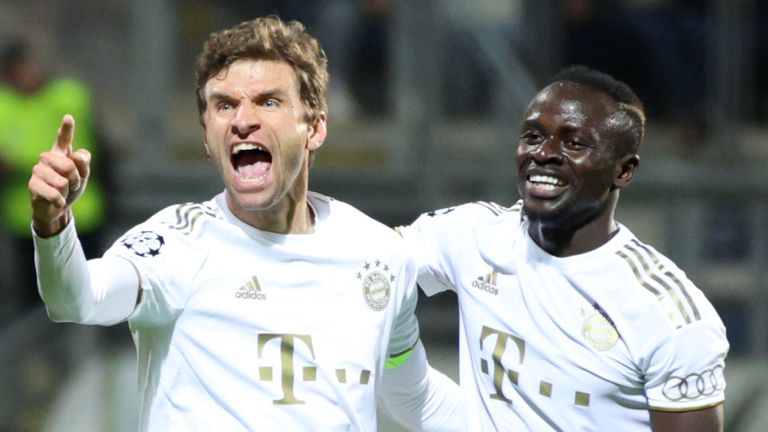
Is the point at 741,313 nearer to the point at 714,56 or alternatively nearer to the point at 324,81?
the point at 714,56

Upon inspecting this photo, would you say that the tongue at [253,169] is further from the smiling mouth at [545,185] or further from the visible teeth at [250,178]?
the smiling mouth at [545,185]

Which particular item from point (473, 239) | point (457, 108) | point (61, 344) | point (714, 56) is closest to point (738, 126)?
point (714, 56)

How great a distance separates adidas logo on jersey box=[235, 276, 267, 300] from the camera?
3.68 m

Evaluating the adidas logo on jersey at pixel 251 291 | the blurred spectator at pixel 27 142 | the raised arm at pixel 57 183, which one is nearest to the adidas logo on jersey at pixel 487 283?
the adidas logo on jersey at pixel 251 291

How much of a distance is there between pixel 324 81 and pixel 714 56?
21.8 feet

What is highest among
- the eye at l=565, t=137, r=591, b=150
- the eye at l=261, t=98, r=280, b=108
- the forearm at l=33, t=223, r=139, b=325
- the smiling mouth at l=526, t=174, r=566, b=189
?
the eye at l=261, t=98, r=280, b=108

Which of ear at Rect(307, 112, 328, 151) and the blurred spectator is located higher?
the blurred spectator

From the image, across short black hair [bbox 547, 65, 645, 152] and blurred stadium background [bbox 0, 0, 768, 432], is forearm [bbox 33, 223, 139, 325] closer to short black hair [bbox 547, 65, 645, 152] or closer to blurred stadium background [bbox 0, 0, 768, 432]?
short black hair [bbox 547, 65, 645, 152]

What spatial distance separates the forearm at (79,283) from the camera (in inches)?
127

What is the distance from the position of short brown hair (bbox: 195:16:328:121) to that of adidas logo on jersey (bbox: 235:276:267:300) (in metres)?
0.46

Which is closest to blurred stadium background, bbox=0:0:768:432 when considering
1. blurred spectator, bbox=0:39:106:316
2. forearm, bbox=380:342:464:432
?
blurred spectator, bbox=0:39:106:316

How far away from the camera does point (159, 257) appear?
11.7 feet

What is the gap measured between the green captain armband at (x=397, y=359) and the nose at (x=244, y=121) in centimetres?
83

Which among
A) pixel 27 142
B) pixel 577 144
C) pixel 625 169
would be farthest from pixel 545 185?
pixel 27 142
